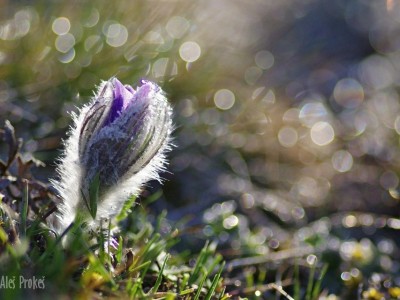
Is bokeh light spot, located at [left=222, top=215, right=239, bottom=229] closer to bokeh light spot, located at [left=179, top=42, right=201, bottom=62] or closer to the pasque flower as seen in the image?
the pasque flower

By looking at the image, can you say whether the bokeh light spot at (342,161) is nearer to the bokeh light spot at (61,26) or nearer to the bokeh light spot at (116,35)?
the bokeh light spot at (116,35)

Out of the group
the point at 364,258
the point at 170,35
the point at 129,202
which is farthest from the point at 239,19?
the point at 129,202

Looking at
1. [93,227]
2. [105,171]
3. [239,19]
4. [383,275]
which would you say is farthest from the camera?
[239,19]

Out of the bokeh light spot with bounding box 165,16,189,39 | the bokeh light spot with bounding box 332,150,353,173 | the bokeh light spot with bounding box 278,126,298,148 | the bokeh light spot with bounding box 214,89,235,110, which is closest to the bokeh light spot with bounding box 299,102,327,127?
the bokeh light spot with bounding box 278,126,298,148

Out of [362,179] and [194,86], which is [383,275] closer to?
[362,179]

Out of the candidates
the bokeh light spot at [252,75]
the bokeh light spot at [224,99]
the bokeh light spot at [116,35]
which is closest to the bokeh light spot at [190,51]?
the bokeh light spot at [224,99]

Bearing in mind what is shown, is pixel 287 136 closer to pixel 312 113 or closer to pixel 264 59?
pixel 312 113
